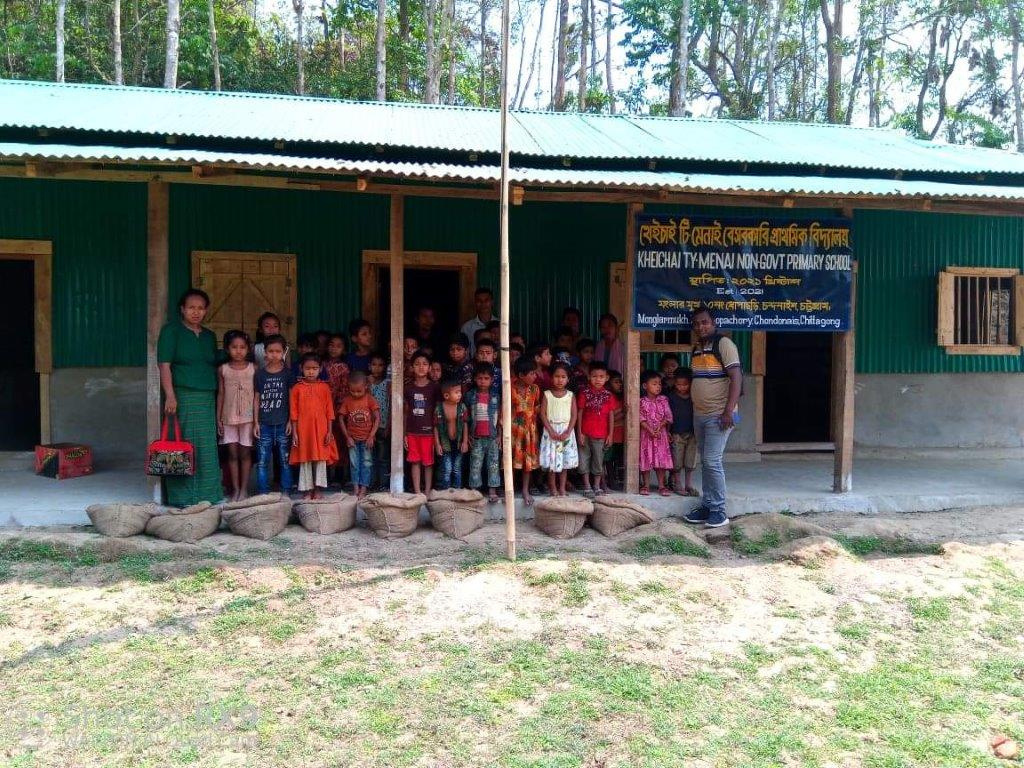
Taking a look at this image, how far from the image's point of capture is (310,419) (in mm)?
6191

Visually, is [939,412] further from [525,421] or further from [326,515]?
[326,515]

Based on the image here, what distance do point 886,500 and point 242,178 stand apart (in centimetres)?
561

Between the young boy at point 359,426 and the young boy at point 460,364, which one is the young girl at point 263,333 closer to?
the young boy at point 359,426

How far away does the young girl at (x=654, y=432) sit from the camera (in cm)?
673

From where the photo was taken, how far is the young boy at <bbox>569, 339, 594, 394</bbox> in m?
6.71

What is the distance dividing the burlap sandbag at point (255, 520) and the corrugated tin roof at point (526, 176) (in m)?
2.23

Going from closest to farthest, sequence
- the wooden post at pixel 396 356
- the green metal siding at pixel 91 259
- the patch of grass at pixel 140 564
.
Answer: the patch of grass at pixel 140 564 < the wooden post at pixel 396 356 < the green metal siding at pixel 91 259

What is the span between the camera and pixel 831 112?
66.1ft

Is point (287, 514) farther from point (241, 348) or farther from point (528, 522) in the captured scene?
point (528, 522)

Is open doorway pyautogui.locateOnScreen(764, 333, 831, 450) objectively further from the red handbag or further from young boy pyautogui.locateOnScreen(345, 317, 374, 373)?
the red handbag

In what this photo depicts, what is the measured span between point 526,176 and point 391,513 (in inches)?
97.1

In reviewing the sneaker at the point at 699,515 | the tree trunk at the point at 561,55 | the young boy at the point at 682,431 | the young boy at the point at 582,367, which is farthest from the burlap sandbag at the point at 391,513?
the tree trunk at the point at 561,55

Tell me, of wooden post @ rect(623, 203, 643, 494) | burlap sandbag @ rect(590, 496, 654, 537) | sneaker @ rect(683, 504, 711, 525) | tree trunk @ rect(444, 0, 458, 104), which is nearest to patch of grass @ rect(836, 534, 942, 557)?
sneaker @ rect(683, 504, 711, 525)

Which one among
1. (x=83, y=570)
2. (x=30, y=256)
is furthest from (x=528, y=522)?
(x=30, y=256)
